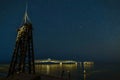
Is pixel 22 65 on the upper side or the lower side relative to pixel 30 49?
lower

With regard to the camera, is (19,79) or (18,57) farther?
(18,57)

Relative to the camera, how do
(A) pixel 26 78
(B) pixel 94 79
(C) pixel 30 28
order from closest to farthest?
(A) pixel 26 78
(C) pixel 30 28
(B) pixel 94 79

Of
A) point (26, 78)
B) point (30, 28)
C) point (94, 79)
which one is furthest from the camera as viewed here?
point (94, 79)

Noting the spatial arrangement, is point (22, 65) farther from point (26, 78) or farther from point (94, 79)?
point (94, 79)

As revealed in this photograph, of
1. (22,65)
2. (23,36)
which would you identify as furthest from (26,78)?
(22,65)

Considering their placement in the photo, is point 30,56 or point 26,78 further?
point 30,56

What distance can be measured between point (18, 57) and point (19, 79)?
64.0ft

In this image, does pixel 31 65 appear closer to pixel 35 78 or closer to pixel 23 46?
pixel 23 46

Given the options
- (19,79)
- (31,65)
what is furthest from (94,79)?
(19,79)

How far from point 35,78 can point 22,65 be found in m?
21.3

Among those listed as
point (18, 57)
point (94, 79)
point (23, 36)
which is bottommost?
point (94, 79)

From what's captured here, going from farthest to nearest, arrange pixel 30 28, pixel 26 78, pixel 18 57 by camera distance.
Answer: pixel 18 57, pixel 30 28, pixel 26 78

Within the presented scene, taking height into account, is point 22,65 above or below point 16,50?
below

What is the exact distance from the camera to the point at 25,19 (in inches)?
1764
